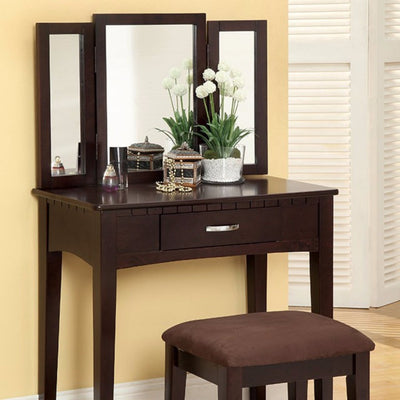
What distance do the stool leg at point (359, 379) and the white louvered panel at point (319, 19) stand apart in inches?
93.2

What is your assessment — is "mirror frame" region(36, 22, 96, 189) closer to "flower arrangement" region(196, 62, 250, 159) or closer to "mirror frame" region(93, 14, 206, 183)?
"mirror frame" region(93, 14, 206, 183)

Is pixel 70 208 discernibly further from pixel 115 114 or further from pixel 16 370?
pixel 16 370

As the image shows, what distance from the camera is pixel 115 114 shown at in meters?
3.13

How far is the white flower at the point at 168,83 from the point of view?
3.18m

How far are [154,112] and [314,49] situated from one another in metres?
1.71

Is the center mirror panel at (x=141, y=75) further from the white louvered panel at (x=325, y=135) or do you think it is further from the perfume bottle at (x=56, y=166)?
the white louvered panel at (x=325, y=135)

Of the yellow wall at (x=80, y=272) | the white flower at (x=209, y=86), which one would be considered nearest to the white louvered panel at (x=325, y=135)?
the yellow wall at (x=80, y=272)

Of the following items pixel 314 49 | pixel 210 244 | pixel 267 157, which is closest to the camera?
pixel 210 244

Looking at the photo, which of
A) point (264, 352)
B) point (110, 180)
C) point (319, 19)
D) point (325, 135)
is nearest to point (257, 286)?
point (110, 180)

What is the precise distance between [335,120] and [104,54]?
1886 mm

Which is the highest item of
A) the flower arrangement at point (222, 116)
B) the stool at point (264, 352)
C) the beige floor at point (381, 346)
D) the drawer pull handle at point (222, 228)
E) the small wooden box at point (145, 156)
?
the flower arrangement at point (222, 116)

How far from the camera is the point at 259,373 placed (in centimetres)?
253

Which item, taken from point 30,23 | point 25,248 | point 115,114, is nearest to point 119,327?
point 25,248

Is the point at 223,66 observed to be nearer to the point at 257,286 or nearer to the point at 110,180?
the point at 110,180
